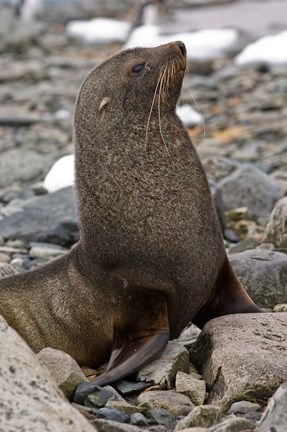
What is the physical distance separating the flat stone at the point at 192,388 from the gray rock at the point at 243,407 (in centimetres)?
27

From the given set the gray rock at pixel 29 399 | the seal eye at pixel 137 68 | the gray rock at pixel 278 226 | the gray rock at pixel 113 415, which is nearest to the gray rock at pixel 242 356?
the gray rock at pixel 113 415

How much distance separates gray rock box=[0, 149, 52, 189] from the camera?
41.9 ft

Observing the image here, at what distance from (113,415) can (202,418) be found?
0.52 metres

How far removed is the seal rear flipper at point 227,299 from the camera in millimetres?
6359

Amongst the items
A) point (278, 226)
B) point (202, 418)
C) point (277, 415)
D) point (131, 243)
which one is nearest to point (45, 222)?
point (278, 226)

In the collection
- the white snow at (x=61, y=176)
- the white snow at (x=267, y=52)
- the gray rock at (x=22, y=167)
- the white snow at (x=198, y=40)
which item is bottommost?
the white snow at (x=198, y=40)

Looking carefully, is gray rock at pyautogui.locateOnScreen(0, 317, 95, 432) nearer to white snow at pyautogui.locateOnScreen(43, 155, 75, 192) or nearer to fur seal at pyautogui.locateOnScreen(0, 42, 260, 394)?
fur seal at pyautogui.locateOnScreen(0, 42, 260, 394)

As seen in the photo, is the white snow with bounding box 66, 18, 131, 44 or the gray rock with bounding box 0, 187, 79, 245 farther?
the white snow with bounding box 66, 18, 131, 44

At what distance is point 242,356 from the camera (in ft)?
18.1

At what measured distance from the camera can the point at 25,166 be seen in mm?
13141

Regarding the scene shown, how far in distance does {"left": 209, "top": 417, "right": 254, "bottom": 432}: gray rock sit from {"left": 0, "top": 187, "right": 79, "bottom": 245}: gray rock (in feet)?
17.2

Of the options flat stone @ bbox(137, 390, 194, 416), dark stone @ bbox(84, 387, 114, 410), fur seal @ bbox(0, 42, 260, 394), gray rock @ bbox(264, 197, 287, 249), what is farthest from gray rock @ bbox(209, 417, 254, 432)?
gray rock @ bbox(264, 197, 287, 249)

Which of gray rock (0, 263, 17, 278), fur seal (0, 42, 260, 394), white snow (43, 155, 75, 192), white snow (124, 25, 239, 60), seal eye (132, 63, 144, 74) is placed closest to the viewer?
fur seal (0, 42, 260, 394)

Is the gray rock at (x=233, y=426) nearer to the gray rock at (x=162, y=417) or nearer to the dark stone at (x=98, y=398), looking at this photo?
the gray rock at (x=162, y=417)
